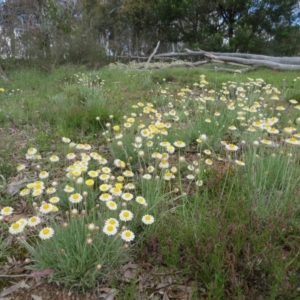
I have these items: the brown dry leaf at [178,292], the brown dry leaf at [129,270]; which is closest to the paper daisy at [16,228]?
the brown dry leaf at [129,270]

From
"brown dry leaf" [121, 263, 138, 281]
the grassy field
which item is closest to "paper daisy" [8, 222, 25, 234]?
the grassy field

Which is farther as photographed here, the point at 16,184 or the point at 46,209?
the point at 16,184

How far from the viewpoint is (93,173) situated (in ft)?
6.61

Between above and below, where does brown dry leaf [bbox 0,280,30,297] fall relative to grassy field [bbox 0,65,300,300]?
below

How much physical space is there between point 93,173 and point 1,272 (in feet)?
2.70

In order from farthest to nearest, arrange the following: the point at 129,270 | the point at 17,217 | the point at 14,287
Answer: the point at 17,217 → the point at 129,270 → the point at 14,287

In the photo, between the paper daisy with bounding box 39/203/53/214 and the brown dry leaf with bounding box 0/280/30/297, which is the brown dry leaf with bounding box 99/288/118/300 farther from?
the paper daisy with bounding box 39/203/53/214

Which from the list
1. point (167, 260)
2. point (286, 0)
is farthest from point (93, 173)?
point (286, 0)

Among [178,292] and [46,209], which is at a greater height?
[46,209]

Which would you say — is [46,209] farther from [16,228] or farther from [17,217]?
[17,217]

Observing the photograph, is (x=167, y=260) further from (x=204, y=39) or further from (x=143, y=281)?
(x=204, y=39)

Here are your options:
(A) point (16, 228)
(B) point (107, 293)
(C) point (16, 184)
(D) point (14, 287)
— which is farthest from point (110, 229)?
(C) point (16, 184)

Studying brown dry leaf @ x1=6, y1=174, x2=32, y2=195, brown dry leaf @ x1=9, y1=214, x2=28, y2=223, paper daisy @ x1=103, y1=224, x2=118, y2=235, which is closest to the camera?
paper daisy @ x1=103, y1=224, x2=118, y2=235

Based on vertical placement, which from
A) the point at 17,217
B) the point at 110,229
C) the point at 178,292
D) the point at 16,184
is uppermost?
the point at 110,229
